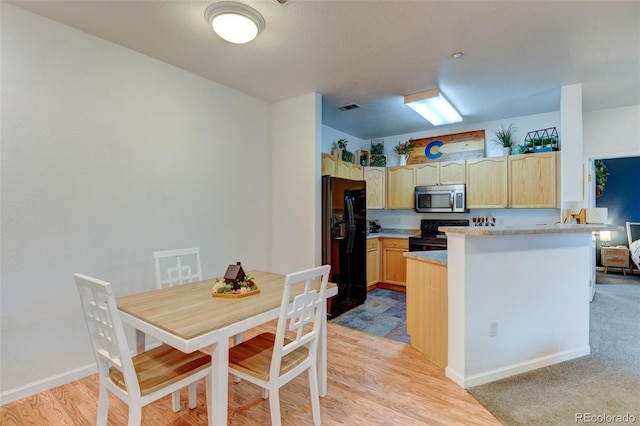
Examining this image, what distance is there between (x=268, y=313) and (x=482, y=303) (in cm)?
166

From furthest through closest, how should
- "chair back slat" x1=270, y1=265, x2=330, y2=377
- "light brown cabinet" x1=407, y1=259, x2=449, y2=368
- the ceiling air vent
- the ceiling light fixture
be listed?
1. the ceiling air vent
2. "light brown cabinet" x1=407, y1=259, x2=449, y2=368
3. the ceiling light fixture
4. "chair back slat" x1=270, y1=265, x2=330, y2=377

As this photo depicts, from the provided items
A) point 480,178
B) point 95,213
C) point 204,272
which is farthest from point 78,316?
point 480,178

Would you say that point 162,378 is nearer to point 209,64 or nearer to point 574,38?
point 209,64

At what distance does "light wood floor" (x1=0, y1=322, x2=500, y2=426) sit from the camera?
188 cm

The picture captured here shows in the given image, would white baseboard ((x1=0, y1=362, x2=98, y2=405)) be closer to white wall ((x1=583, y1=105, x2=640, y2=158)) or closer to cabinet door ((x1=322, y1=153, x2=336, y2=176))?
cabinet door ((x1=322, y1=153, x2=336, y2=176))

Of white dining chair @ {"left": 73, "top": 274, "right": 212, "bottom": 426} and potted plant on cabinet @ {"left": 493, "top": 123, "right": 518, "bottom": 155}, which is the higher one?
potted plant on cabinet @ {"left": 493, "top": 123, "right": 518, "bottom": 155}

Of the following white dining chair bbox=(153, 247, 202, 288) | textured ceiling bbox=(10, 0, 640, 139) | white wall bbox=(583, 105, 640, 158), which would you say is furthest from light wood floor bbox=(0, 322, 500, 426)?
white wall bbox=(583, 105, 640, 158)

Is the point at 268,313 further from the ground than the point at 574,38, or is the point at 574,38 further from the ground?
the point at 574,38

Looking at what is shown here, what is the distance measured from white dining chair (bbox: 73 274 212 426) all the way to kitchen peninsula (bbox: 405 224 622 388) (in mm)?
1839

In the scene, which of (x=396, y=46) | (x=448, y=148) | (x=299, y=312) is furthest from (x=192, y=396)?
(x=448, y=148)

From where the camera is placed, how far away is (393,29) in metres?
2.35

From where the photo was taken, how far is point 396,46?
2.60 metres

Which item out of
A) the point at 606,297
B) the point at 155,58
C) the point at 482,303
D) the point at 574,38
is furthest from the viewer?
the point at 606,297

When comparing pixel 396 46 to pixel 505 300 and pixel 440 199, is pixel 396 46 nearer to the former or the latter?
pixel 505 300
